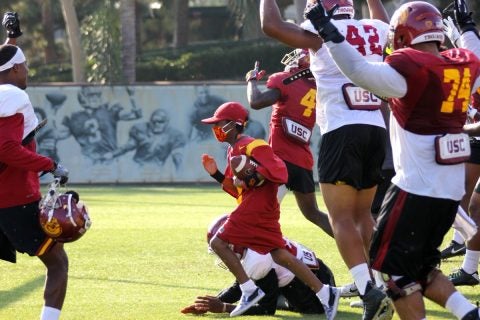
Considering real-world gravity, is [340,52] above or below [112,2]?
above

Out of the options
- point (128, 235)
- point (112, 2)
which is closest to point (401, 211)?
point (128, 235)

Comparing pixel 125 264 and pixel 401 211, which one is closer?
pixel 401 211

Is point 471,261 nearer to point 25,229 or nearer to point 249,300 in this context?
point 249,300

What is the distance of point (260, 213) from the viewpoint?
907cm

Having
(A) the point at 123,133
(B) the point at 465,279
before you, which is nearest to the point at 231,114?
(B) the point at 465,279

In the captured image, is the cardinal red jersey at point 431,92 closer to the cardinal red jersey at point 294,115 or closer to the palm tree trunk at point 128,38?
the cardinal red jersey at point 294,115

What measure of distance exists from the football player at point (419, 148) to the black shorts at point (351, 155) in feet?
4.44

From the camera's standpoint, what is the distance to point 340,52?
6641 mm

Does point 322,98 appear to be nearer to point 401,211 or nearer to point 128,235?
point 401,211

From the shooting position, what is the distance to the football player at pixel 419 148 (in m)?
6.68

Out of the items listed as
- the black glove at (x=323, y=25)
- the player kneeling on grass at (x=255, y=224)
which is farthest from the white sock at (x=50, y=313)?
the black glove at (x=323, y=25)

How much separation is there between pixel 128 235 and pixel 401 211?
879cm

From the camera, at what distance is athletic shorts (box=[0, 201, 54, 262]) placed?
318 inches

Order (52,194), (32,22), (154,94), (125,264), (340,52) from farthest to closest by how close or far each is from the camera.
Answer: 1. (32,22)
2. (154,94)
3. (125,264)
4. (52,194)
5. (340,52)
